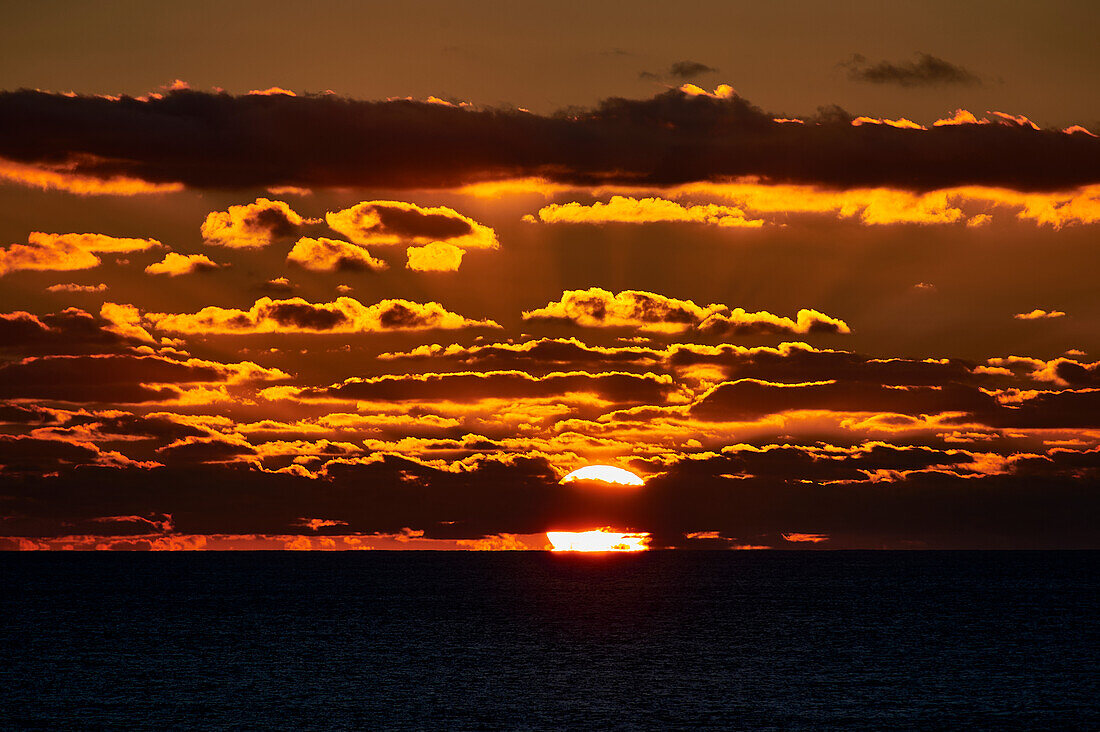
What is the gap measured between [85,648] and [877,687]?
85.0m

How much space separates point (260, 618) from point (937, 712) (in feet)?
381

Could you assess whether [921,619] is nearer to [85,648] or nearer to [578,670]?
[578,670]

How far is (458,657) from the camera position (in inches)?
5236

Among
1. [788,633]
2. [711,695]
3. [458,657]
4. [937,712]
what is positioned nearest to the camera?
[937,712]

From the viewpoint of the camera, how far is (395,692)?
4205 inches

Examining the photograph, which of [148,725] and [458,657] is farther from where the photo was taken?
[458,657]

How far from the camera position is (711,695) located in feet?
347

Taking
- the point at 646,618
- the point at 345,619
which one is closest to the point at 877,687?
the point at 646,618

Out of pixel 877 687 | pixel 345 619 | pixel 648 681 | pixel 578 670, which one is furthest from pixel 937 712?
pixel 345 619

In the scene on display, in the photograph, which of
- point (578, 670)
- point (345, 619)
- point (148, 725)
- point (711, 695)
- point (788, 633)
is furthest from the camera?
point (345, 619)

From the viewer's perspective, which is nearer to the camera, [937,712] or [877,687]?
[937,712]

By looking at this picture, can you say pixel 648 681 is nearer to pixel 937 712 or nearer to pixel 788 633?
pixel 937 712

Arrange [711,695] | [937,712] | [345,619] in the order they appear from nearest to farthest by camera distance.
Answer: [937,712] → [711,695] → [345,619]

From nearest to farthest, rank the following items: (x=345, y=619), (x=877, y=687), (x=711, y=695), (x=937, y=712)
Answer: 1. (x=937, y=712)
2. (x=711, y=695)
3. (x=877, y=687)
4. (x=345, y=619)
